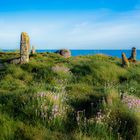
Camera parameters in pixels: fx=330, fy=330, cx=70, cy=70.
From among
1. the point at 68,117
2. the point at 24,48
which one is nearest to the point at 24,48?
the point at 24,48

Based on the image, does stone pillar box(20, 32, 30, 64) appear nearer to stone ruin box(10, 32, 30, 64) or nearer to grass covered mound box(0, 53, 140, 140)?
stone ruin box(10, 32, 30, 64)

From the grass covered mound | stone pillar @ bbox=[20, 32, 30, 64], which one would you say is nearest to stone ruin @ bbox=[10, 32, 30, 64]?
stone pillar @ bbox=[20, 32, 30, 64]

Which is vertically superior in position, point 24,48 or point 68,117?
point 24,48

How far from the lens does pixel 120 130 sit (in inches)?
278

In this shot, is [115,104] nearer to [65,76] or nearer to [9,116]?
[9,116]

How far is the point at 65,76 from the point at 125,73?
129 inches

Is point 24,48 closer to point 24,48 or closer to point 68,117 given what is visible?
point 24,48

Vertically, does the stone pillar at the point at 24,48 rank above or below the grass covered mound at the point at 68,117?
above

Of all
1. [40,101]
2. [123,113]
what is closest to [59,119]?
[40,101]

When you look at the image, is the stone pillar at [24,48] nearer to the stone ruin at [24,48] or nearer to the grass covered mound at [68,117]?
the stone ruin at [24,48]

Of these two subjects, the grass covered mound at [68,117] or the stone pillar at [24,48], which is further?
the stone pillar at [24,48]

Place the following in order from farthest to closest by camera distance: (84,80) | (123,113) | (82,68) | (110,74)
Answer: (82,68), (110,74), (84,80), (123,113)

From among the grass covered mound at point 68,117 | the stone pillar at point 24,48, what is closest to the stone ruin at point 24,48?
the stone pillar at point 24,48

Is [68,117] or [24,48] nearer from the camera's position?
[68,117]
